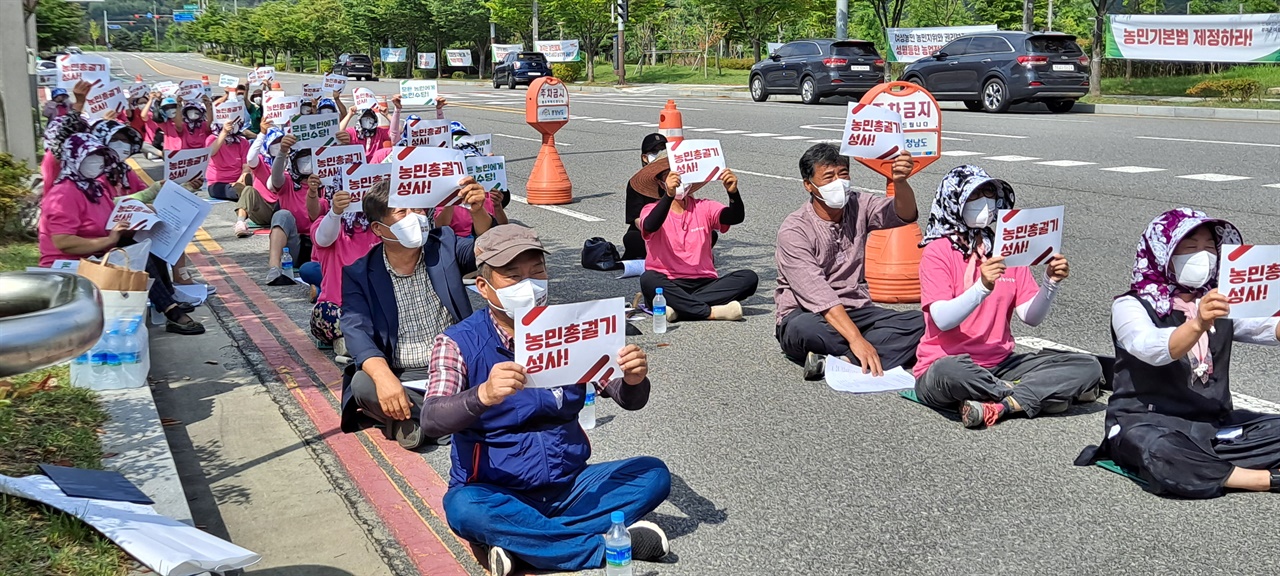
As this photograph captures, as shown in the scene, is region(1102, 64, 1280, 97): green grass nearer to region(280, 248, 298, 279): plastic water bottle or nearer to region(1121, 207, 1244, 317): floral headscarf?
region(280, 248, 298, 279): plastic water bottle

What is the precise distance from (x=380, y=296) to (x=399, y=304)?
20 centimetres

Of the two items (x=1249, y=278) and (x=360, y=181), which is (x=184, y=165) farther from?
(x=1249, y=278)

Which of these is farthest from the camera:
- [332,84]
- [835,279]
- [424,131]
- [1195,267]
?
[332,84]

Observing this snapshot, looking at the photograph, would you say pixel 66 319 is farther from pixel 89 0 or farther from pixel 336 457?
pixel 89 0

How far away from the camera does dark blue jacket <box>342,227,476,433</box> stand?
19.1 ft

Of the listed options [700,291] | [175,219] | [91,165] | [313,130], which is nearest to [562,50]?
[313,130]

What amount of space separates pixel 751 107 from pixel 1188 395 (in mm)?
25760

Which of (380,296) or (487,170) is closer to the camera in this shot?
(380,296)

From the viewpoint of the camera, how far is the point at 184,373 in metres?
7.50

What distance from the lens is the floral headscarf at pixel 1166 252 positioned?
16.4 ft

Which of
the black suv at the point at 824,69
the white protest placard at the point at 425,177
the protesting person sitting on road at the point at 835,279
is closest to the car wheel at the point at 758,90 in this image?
the black suv at the point at 824,69

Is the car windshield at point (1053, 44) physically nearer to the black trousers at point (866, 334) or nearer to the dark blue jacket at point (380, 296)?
the black trousers at point (866, 334)

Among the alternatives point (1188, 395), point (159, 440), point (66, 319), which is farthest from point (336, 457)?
point (66, 319)

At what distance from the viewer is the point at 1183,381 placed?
203 inches
